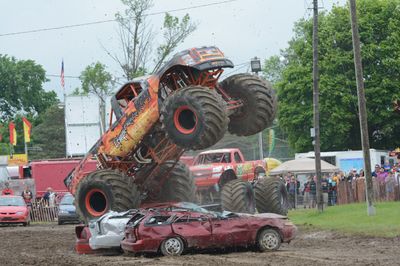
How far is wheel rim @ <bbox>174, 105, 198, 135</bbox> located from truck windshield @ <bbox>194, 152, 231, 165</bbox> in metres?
12.6

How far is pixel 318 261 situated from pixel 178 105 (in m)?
4.88

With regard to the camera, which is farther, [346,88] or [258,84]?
[346,88]

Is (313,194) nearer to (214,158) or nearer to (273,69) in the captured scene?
(214,158)

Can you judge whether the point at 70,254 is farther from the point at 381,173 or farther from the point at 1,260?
the point at 381,173

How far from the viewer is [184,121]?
19562 millimetres

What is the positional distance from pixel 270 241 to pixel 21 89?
92035 mm

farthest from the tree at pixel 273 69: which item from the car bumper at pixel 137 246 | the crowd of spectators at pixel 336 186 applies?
the car bumper at pixel 137 246

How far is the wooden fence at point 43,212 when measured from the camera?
152 ft

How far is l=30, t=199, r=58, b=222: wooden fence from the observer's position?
152 ft

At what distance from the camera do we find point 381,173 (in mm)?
38156

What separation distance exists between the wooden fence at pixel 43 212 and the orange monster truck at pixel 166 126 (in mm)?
21725

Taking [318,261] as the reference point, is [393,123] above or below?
above

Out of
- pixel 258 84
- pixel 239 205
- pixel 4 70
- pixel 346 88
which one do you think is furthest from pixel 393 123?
→ pixel 4 70

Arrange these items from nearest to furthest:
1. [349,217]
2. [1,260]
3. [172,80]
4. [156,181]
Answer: [1,260] → [172,80] → [156,181] → [349,217]
